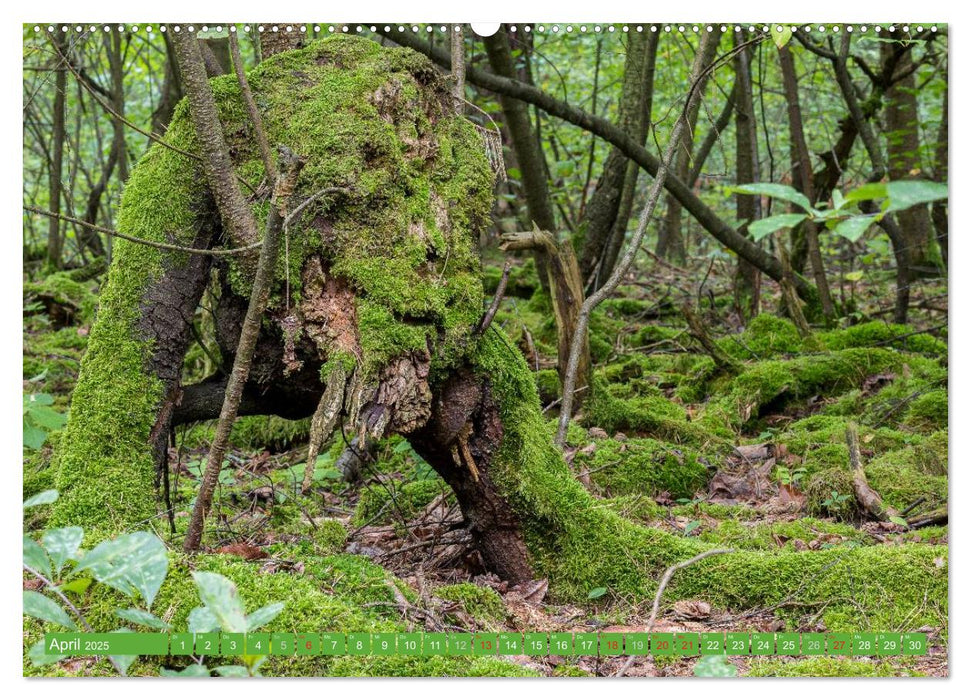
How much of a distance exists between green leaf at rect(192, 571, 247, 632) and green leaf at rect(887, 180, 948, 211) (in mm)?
1572

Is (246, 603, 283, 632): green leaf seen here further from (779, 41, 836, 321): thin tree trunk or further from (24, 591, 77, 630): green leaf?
(779, 41, 836, 321): thin tree trunk

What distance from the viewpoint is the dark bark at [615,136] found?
5184 mm

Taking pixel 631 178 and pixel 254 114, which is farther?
pixel 631 178

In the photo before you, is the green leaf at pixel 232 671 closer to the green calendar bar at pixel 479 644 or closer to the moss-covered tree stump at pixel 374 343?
the green calendar bar at pixel 479 644

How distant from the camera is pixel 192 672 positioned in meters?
2.13

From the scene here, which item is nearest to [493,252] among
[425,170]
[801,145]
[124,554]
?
[801,145]

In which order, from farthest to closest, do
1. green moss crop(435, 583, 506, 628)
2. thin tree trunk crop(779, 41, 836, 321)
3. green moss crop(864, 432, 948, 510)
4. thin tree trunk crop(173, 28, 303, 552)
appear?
1. thin tree trunk crop(779, 41, 836, 321)
2. green moss crop(864, 432, 948, 510)
3. green moss crop(435, 583, 506, 628)
4. thin tree trunk crop(173, 28, 303, 552)

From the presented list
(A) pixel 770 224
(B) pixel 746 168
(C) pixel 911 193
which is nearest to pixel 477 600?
(A) pixel 770 224

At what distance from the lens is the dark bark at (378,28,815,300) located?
17.0ft

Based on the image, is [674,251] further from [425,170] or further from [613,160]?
[425,170]

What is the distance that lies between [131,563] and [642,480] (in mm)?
3077

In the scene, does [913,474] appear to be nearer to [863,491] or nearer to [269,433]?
[863,491]

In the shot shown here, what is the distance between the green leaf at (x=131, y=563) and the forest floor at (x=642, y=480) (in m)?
0.38

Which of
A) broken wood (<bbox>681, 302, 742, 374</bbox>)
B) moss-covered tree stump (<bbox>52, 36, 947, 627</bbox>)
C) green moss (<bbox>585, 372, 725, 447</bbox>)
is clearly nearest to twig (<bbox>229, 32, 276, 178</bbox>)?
moss-covered tree stump (<bbox>52, 36, 947, 627</bbox>)
